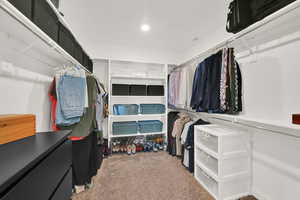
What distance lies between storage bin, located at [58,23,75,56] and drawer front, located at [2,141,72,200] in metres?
1.04

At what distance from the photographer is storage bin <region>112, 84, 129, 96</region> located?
2414 mm

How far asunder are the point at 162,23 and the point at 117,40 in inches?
39.7

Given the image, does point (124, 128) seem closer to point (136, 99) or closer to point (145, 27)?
point (136, 99)

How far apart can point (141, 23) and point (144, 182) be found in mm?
2241

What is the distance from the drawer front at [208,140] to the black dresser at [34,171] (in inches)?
55.3

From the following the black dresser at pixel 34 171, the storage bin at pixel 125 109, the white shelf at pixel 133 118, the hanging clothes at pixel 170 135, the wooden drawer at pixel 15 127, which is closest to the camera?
the black dresser at pixel 34 171

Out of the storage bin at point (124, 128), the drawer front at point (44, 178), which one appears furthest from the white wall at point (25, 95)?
the storage bin at point (124, 128)

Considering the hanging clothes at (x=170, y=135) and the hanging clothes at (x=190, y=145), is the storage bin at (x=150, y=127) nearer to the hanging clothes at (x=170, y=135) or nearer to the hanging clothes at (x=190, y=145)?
the hanging clothes at (x=170, y=135)

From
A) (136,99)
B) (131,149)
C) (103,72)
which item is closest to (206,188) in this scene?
(131,149)

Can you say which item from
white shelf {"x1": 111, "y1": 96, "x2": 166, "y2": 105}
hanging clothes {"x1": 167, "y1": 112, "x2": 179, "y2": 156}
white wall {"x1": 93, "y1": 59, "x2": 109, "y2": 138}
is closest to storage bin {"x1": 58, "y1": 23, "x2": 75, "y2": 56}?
white wall {"x1": 93, "y1": 59, "x2": 109, "y2": 138}

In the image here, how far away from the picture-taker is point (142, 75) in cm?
253

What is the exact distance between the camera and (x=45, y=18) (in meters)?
0.92

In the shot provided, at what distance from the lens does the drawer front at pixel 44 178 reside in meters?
0.39

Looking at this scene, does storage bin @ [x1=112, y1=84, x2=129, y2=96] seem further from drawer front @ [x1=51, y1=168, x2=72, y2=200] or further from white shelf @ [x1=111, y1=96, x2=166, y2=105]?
drawer front @ [x1=51, y1=168, x2=72, y2=200]
